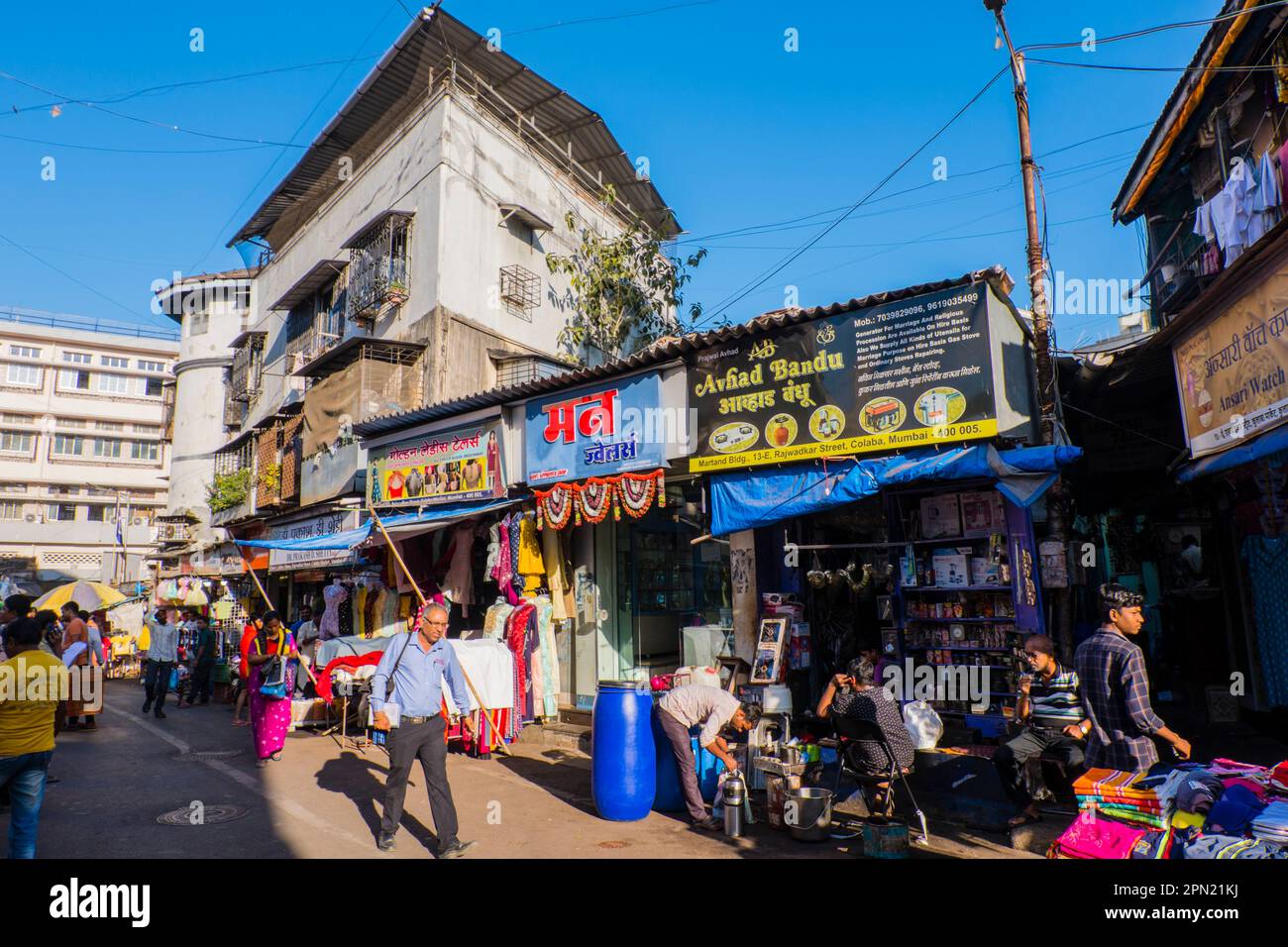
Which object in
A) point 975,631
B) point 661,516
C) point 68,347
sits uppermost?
point 68,347

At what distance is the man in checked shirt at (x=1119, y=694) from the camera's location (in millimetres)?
5098

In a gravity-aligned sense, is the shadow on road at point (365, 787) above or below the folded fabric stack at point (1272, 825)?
below

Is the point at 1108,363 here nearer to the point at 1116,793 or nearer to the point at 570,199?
the point at 1116,793

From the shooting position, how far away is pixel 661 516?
11922 millimetres

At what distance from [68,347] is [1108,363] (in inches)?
2623

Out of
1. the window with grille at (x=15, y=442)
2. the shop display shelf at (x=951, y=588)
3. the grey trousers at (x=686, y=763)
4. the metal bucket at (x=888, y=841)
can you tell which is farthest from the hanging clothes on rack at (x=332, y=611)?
the window with grille at (x=15, y=442)

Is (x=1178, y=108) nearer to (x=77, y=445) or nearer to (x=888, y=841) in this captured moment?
(x=888, y=841)

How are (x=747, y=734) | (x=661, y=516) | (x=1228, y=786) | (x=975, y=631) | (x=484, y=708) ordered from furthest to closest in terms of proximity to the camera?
(x=661, y=516), (x=484, y=708), (x=975, y=631), (x=747, y=734), (x=1228, y=786)

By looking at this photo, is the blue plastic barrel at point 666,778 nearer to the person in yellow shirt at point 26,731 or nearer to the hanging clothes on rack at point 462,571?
the person in yellow shirt at point 26,731

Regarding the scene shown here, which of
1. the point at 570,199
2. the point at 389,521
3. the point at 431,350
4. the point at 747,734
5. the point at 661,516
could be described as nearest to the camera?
the point at 747,734

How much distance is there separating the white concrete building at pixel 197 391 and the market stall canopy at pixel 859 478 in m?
29.7

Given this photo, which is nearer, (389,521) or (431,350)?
(389,521)

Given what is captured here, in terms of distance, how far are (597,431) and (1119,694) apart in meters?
7.20
